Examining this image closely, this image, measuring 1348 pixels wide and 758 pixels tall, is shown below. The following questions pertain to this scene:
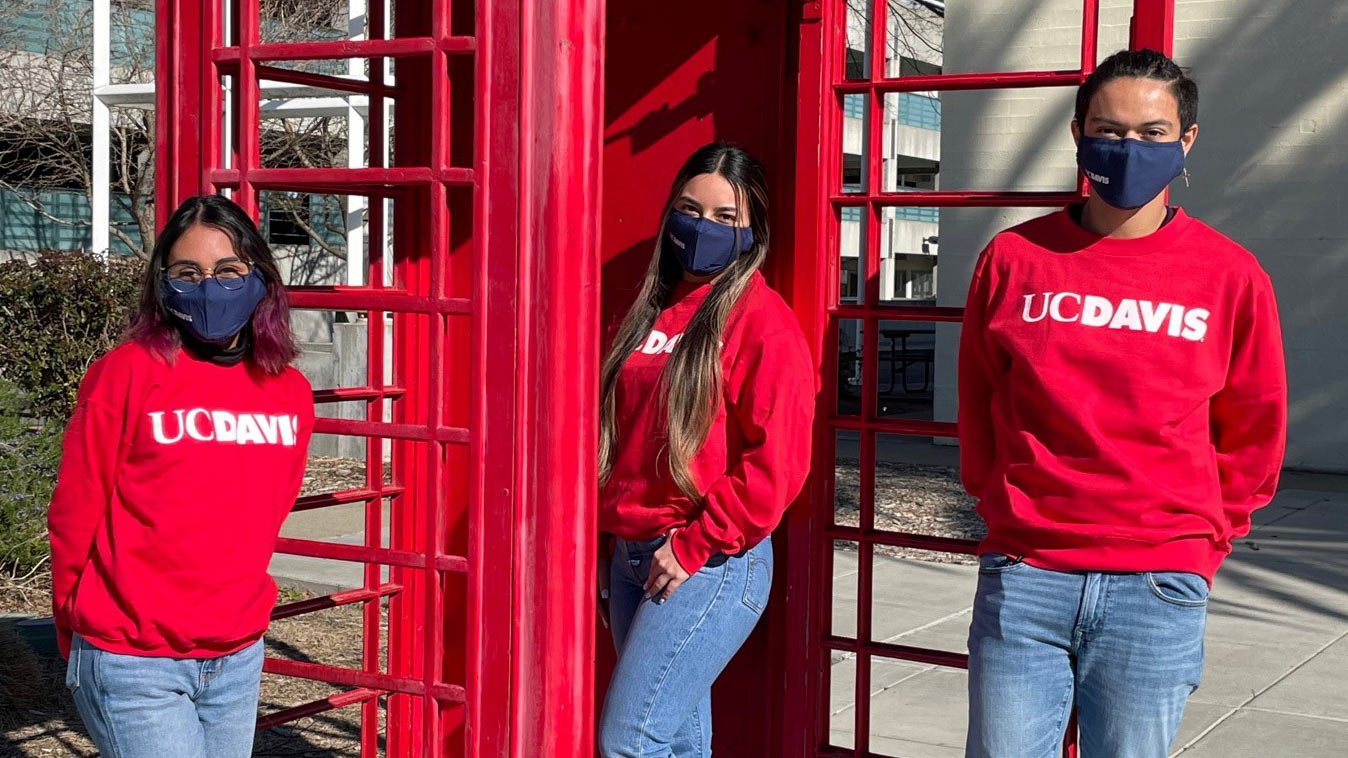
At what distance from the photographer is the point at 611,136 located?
4762 mm

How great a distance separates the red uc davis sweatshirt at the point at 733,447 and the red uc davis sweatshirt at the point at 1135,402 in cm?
50

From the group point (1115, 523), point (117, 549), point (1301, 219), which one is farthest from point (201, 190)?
Answer: point (1301, 219)

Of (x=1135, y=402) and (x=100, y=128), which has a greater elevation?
(x=100, y=128)

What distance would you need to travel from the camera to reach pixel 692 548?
3.38m

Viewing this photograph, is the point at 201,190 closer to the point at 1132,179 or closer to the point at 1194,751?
the point at 1132,179

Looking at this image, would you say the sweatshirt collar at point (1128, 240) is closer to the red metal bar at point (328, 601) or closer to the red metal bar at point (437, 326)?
the red metal bar at point (437, 326)

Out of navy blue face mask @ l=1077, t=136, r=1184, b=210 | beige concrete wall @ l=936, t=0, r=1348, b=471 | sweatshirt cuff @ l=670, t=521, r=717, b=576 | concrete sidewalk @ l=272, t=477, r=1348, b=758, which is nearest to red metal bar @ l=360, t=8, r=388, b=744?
sweatshirt cuff @ l=670, t=521, r=717, b=576

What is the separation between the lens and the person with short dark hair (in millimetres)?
2939

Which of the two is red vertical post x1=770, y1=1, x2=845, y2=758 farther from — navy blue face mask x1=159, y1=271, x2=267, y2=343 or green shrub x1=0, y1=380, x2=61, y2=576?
green shrub x1=0, y1=380, x2=61, y2=576

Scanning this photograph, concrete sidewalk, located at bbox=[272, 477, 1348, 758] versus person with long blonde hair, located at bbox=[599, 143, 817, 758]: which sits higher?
person with long blonde hair, located at bbox=[599, 143, 817, 758]

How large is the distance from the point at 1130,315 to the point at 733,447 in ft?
3.21

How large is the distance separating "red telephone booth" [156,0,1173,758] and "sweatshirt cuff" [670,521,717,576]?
0.66 feet

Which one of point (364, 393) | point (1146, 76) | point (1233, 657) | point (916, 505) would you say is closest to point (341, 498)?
point (364, 393)

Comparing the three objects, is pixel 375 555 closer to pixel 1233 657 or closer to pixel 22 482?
pixel 22 482
